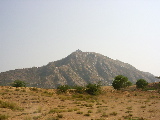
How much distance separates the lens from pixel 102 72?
158 meters

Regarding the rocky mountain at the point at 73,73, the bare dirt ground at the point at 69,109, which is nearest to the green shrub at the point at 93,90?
the bare dirt ground at the point at 69,109

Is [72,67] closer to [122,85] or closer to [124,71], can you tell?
[124,71]

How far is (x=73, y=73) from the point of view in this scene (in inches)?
5487

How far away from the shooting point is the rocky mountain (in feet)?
381

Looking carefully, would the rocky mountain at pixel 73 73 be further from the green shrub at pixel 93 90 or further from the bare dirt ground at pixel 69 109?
the bare dirt ground at pixel 69 109

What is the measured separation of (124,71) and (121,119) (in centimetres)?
16047

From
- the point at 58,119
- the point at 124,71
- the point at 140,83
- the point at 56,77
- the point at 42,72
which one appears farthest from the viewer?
the point at 124,71

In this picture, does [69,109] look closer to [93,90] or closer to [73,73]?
[93,90]

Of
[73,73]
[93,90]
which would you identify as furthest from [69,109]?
[73,73]

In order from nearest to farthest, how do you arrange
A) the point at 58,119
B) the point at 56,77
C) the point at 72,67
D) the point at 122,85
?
1. the point at 58,119
2. the point at 122,85
3. the point at 56,77
4. the point at 72,67

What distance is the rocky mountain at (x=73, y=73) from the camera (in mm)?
116125

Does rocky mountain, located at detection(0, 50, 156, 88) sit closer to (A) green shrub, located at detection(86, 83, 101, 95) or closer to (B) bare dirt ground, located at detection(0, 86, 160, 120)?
(A) green shrub, located at detection(86, 83, 101, 95)

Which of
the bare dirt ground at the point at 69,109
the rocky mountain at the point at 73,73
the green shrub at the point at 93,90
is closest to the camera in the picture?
the bare dirt ground at the point at 69,109

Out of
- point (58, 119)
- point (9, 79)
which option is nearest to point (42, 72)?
point (9, 79)
